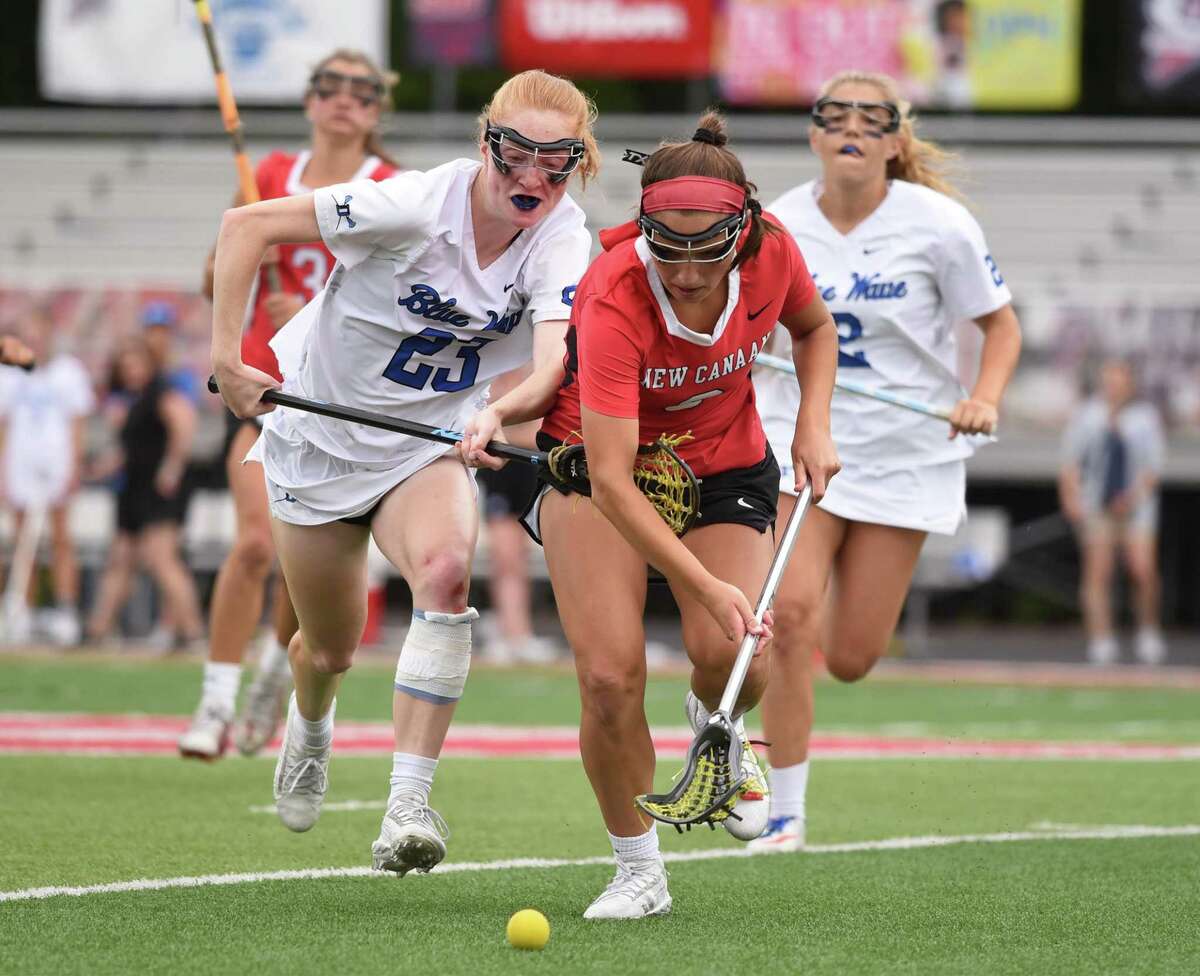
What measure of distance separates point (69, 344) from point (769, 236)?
1581cm

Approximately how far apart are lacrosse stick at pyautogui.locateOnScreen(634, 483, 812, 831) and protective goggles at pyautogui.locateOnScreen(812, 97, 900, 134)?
2.35 meters

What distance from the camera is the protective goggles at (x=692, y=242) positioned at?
14.9 feet

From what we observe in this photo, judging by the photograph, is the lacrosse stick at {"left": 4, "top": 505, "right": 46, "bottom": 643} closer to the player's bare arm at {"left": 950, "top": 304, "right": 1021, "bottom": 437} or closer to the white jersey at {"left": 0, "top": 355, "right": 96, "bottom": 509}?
the white jersey at {"left": 0, "top": 355, "right": 96, "bottom": 509}

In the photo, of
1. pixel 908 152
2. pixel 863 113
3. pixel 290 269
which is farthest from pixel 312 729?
pixel 908 152

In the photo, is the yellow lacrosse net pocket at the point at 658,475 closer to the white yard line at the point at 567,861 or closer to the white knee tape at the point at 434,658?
the white knee tape at the point at 434,658

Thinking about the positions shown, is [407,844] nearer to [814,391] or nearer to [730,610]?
[730,610]

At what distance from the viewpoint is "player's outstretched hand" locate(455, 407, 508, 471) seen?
4.90 meters

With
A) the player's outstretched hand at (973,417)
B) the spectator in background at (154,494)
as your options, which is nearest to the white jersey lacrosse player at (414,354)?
the player's outstretched hand at (973,417)

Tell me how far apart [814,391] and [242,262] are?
1.50 m

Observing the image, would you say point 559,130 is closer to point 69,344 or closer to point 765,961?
point 765,961

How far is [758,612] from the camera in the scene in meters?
4.84

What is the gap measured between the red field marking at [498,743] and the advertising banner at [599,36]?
1340 cm

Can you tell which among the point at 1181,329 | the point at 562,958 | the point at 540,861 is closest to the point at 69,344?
the point at 1181,329

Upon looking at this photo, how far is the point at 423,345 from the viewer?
5293 mm
